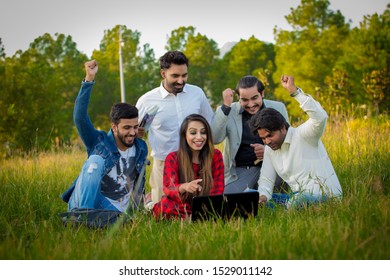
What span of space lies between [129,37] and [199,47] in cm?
354

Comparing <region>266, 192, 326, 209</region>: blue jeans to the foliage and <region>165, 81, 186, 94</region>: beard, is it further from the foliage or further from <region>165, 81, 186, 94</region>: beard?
the foliage

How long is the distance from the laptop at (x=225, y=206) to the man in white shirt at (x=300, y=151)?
43cm

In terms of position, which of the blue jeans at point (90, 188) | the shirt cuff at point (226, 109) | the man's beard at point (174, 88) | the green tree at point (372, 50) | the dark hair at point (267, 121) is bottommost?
the blue jeans at point (90, 188)

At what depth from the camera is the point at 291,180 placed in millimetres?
4723

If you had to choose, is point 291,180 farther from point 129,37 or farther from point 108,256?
point 129,37

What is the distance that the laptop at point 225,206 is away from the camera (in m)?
4.02

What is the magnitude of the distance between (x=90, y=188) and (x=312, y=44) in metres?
20.6

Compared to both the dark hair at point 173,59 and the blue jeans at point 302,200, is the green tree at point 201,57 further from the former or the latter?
the blue jeans at point 302,200

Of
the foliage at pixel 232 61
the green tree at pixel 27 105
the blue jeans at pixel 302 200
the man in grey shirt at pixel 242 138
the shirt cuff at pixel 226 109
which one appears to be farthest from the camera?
the foliage at pixel 232 61

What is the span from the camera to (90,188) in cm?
437

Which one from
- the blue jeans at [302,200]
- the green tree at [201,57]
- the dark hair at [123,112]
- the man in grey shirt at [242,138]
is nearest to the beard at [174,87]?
the man in grey shirt at [242,138]

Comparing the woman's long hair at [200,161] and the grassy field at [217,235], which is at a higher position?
the woman's long hair at [200,161]

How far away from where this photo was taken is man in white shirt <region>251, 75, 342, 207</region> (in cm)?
439
